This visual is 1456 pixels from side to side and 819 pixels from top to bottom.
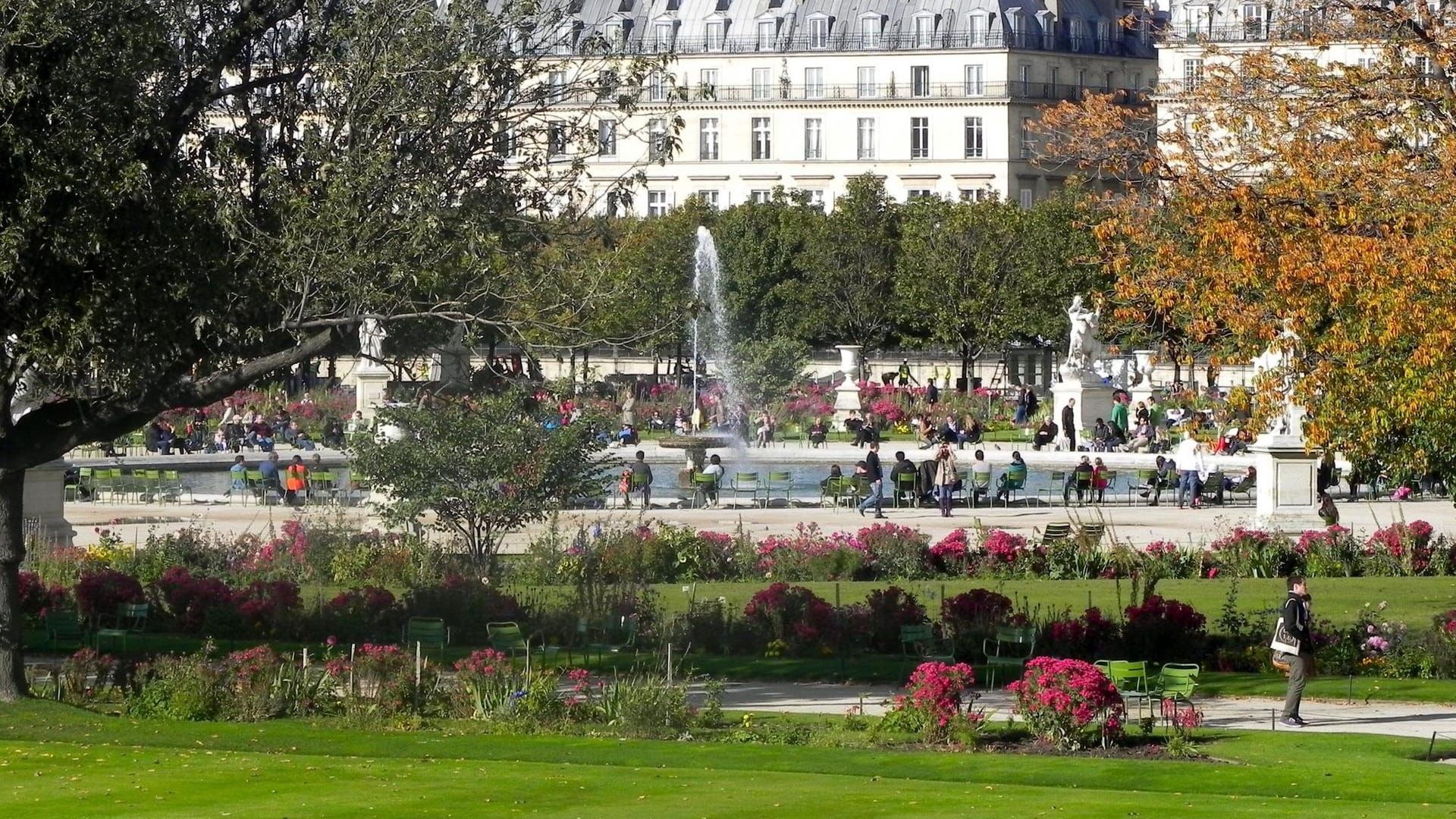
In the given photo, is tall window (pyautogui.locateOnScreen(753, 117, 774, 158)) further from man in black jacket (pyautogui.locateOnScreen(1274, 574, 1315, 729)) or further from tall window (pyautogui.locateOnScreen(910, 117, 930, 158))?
man in black jacket (pyautogui.locateOnScreen(1274, 574, 1315, 729))

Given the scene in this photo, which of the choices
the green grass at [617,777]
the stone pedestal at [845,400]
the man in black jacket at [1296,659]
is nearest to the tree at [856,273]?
the stone pedestal at [845,400]

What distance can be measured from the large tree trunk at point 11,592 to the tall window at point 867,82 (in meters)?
83.3

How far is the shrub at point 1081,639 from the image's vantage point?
2222 centimetres

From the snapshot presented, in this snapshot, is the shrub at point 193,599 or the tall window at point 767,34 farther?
the tall window at point 767,34

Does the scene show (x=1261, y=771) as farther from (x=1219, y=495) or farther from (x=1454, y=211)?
(x=1219, y=495)

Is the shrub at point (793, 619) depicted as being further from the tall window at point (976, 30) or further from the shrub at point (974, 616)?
the tall window at point (976, 30)

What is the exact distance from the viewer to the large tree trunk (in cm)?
1922

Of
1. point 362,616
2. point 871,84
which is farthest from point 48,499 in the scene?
point 871,84

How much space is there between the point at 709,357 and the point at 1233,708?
56721mm

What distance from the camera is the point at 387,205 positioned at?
725 inches

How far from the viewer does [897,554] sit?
28203mm

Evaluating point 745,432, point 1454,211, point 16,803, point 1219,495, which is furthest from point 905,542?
point 745,432

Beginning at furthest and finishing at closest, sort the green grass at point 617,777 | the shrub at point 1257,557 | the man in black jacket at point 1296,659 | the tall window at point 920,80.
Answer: the tall window at point 920,80
the shrub at point 1257,557
the man in black jacket at point 1296,659
the green grass at point 617,777

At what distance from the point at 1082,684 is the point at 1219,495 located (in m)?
20.2
